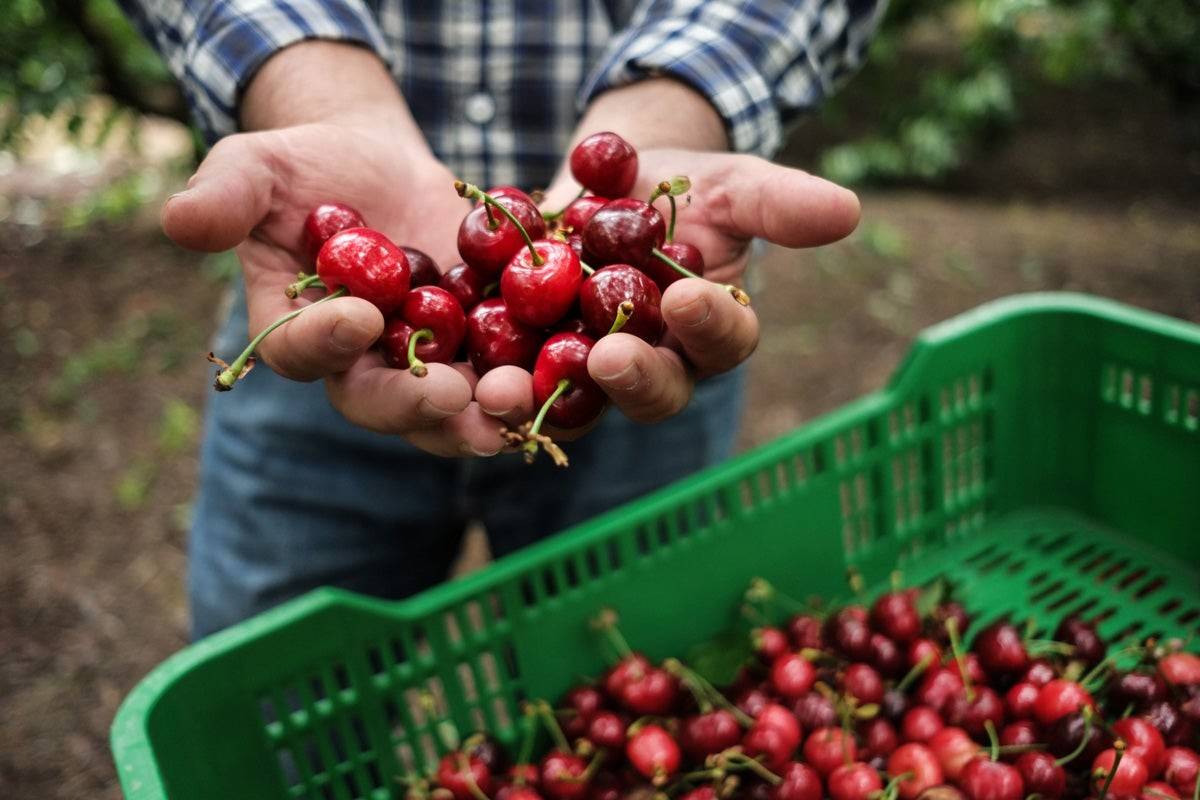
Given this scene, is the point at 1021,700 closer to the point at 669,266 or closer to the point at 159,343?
the point at 669,266

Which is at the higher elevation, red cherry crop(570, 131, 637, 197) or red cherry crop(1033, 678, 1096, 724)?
red cherry crop(570, 131, 637, 197)

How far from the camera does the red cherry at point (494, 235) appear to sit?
1.45m

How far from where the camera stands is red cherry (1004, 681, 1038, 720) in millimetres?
1694

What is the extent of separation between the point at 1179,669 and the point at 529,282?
1.24 meters

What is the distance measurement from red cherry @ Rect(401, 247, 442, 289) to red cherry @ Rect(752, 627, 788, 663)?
2.78 feet

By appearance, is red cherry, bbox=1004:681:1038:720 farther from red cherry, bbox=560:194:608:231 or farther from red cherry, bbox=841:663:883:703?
red cherry, bbox=560:194:608:231

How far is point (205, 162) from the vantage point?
4.30 feet

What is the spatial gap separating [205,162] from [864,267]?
3859 millimetres

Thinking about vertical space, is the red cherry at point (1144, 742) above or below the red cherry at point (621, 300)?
below

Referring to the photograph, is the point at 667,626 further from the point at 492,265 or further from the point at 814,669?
the point at 492,265

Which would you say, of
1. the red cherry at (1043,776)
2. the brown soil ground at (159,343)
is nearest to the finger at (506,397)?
the red cherry at (1043,776)

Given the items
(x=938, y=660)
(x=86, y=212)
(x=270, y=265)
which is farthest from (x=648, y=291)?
(x=86, y=212)

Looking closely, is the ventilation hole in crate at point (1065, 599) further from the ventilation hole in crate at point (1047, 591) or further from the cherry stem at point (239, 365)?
the cherry stem at point (239, 365)

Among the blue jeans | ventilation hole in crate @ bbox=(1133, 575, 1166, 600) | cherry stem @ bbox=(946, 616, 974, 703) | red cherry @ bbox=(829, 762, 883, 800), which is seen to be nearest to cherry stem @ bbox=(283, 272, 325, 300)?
the blue jeans
